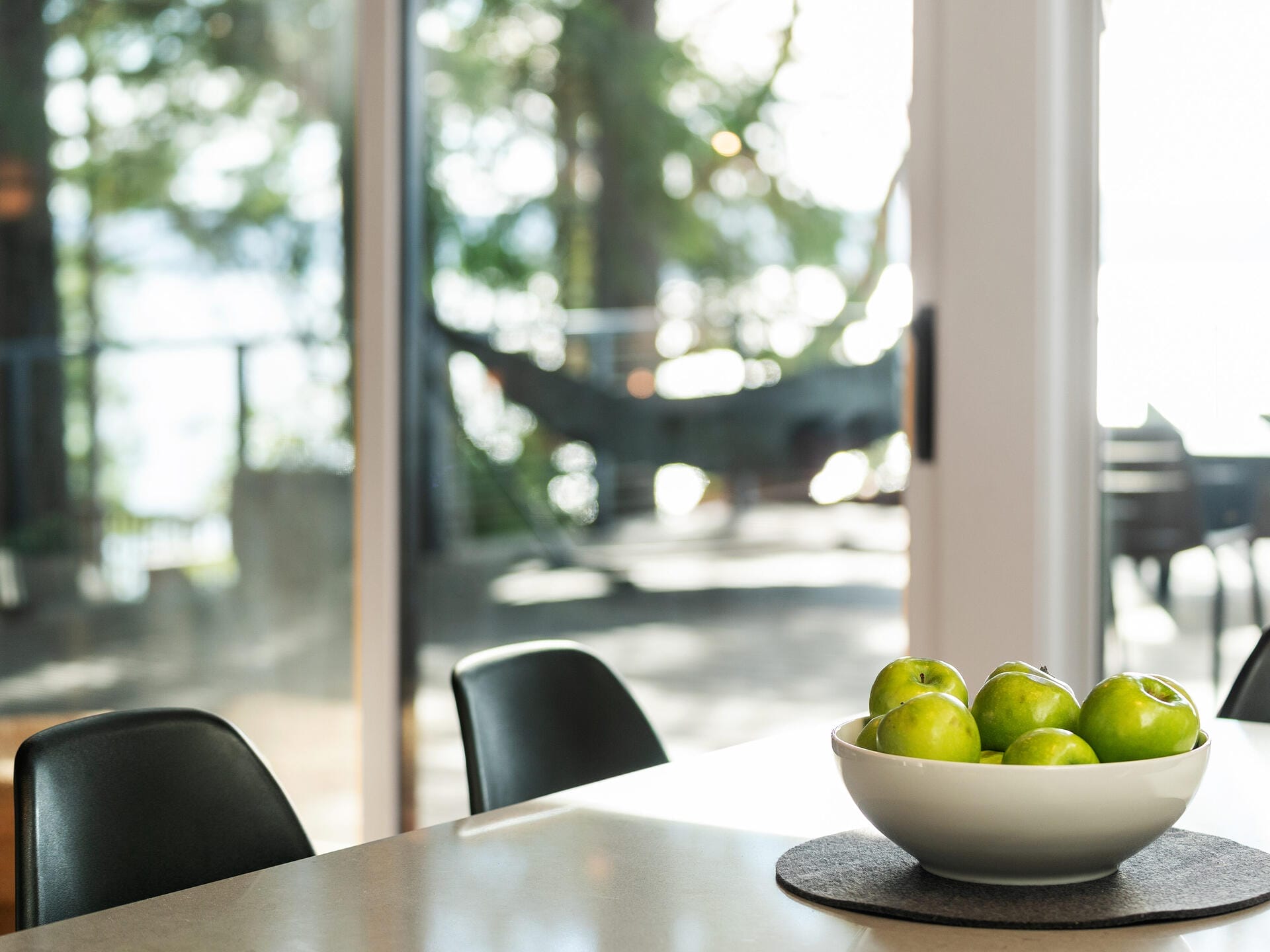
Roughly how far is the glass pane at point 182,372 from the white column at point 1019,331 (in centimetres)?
172

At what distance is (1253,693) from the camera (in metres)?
1.88

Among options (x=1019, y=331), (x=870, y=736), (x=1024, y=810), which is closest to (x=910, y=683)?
(x=870, y=736)

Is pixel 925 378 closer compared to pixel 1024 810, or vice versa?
pixel 1024 810

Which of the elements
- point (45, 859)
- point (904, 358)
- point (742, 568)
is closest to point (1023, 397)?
point (904, 358)

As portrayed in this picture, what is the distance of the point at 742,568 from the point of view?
3037 mm

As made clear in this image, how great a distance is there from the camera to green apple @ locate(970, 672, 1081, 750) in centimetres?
112

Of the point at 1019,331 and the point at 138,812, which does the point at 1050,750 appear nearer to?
the point at 138,812

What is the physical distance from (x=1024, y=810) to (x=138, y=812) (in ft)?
3.02

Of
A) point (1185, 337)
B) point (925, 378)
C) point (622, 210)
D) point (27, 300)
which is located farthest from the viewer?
point (27, 300)

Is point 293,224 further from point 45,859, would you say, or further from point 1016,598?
point 45,859

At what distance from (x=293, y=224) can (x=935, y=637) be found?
197cm

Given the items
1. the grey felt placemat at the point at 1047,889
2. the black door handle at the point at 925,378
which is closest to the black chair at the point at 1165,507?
the black door handle at the point at 925,378

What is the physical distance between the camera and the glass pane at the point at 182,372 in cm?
346

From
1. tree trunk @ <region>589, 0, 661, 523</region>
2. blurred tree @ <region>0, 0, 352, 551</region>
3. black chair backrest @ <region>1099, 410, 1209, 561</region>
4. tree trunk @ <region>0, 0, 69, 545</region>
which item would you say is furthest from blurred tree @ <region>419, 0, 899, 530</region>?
tree trunk @ <region>0, 0, 69, 545</region>
